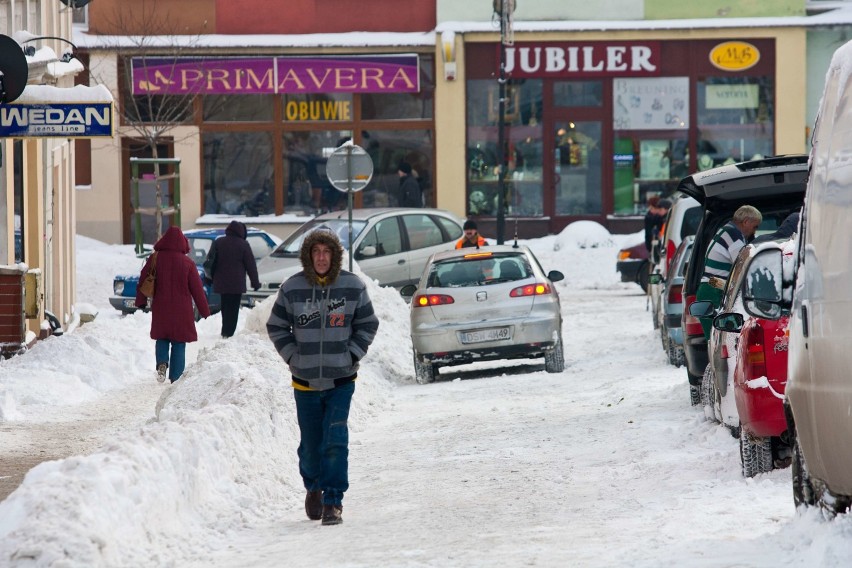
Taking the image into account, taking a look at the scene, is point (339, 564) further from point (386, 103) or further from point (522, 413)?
point (386, 103)

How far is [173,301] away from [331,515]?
818 centimetres

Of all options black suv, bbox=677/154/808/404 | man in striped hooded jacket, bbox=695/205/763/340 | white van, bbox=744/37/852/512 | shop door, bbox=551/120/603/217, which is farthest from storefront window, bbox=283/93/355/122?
white van, bbox=744/37/852/512

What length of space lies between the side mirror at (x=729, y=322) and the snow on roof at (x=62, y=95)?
8070 millimetres

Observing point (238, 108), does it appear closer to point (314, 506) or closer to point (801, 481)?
point (314, 506)

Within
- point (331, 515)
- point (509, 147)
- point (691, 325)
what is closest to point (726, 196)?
point (691, 325)

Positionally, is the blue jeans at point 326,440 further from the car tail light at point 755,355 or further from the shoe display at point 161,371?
the shoe display at point 161,371

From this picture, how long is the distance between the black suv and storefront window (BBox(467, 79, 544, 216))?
22949 mm

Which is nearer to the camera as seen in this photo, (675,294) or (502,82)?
(675,294)

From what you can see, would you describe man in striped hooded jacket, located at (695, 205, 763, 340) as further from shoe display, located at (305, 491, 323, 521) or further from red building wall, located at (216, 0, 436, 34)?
red building wall, located at (216, 0, 436, 34)

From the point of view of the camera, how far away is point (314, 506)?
9.39 meters

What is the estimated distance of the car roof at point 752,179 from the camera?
1282 cm

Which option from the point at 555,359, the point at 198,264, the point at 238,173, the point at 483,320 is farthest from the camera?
the point at 238,173

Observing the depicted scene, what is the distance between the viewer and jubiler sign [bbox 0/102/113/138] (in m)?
16.3

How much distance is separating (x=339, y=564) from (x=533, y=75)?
2902cm
